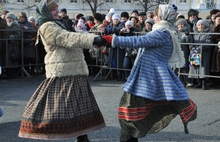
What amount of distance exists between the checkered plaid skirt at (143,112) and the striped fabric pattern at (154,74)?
0.12 metres

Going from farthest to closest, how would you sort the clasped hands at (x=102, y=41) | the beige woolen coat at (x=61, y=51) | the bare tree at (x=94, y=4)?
1. the bare tree at (x=94, y=4)
2. the beige woolen coat at (x=61, y=51)
3. the clasped hands at (x=102, y=41)

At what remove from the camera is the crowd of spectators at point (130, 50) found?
9.12 m

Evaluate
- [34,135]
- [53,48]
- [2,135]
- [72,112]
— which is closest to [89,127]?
[72,112]

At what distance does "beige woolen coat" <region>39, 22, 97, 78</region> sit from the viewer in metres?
4.32

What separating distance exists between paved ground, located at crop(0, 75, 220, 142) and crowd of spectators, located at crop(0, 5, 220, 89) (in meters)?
0.45

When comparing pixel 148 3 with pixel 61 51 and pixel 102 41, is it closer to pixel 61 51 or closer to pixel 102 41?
pixel 61 51

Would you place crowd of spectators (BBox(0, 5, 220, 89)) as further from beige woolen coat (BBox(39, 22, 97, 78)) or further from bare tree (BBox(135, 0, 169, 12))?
bare tree (BBox(135, 0, 169, 12))

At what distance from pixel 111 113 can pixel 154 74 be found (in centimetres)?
255

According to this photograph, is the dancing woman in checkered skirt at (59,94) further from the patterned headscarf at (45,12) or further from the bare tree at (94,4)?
the bare tree at (94,4)

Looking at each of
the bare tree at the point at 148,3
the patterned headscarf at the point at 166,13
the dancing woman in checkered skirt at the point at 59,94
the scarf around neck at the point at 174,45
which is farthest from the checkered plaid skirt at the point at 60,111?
the bare tree at the point at 148,3

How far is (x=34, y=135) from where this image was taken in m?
4.45

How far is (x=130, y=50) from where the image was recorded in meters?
9.87

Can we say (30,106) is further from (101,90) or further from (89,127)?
(101,90)

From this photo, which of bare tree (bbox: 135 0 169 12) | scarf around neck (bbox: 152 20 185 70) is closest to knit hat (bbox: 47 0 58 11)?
scarf around neck (bbox: 152 20 185 70)
